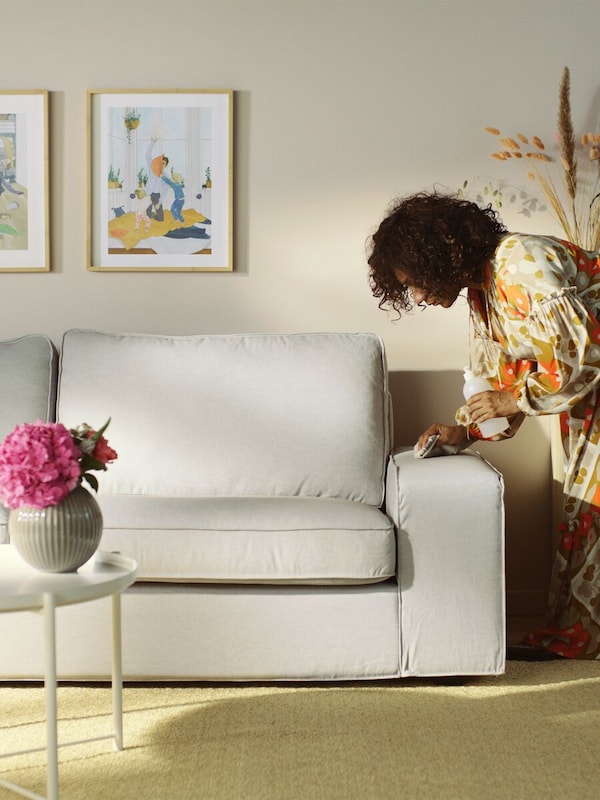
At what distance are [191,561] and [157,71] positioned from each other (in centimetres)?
183

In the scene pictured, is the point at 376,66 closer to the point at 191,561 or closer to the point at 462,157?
the point at 462,157

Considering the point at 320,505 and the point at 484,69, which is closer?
the point at 320,505

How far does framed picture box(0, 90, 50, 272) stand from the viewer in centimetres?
319

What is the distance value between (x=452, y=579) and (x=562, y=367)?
61cm

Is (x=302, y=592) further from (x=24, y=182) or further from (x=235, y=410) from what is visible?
(x=24, y=182)

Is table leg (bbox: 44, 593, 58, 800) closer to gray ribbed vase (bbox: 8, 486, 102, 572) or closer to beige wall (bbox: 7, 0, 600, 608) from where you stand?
gray ribbed vase (bbox: 8, 486, 102, 572)

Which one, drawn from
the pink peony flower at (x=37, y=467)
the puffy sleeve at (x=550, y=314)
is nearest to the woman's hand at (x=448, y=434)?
the puffy sleeve at (x=550, y=314)

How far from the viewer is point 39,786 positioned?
5.66 feet

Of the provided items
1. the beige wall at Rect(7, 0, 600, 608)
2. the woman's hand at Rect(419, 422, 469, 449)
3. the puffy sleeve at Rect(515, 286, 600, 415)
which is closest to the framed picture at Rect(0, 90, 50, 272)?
the beige wall at Rect(7, 0, 600, 608)

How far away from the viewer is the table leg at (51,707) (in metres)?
1.52

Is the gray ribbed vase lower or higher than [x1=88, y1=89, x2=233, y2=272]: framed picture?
lower

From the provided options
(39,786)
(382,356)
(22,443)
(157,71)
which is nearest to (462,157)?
(382,356)

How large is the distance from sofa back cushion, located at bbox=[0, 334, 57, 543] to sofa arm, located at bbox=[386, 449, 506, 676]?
48.2 inches

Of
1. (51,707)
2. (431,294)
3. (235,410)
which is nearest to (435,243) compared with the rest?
(431,294)
